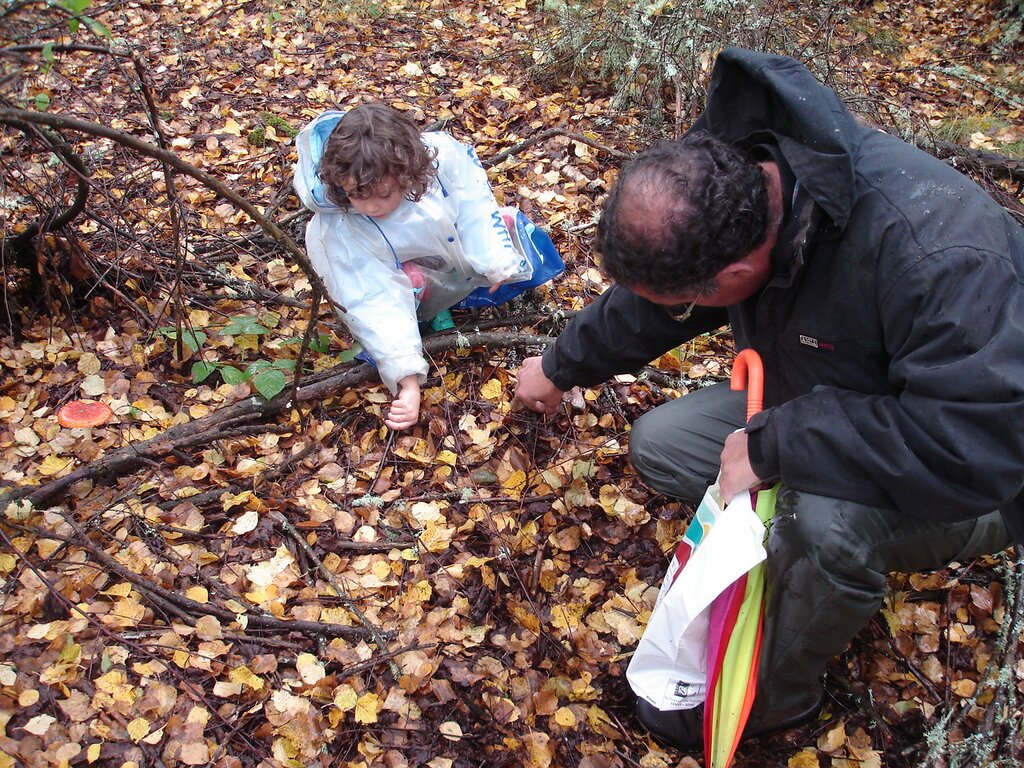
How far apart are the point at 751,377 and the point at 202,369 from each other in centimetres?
206

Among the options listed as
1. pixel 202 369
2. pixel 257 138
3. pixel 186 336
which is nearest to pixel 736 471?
pixel 202 369

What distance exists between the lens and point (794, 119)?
5.64 ft

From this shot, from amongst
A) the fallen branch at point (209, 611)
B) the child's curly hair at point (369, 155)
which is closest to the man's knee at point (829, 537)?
the fallen branch at point (209, 611)

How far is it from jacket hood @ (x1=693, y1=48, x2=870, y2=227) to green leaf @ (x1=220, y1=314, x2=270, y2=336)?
192cm

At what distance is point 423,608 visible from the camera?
2.39 m

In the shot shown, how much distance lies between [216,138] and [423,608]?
3.24 metres

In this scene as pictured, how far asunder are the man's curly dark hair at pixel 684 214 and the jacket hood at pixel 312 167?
1.30 meters

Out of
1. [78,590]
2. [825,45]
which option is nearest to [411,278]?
[78,590]

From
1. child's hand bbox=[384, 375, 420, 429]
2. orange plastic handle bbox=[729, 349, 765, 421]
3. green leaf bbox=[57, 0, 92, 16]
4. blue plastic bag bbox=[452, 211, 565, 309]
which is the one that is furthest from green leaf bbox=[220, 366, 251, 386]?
orange plastic handle bbox=[729, 349, 765, 421]

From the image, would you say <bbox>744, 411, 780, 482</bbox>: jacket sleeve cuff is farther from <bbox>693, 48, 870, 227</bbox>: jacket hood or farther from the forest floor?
the forest floor

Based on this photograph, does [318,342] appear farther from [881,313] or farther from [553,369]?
[881,313]

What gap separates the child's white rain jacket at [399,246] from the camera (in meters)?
2.75

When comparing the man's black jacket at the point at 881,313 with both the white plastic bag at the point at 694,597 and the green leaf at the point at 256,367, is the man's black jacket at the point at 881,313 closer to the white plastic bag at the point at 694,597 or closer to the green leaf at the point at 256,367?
the white plastic bag at the point at 694,597

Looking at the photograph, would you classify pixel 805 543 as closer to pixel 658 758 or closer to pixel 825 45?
pixel 658 758
